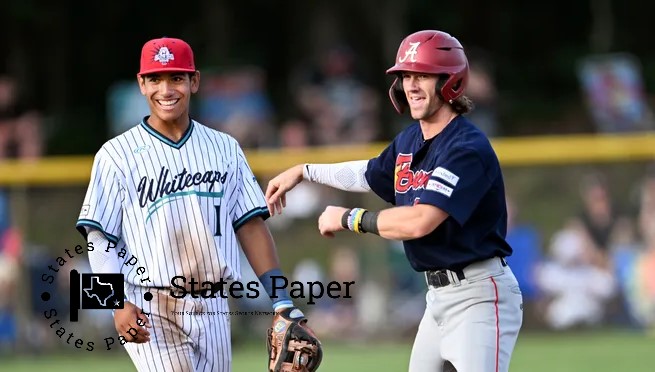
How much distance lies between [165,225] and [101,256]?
29cm

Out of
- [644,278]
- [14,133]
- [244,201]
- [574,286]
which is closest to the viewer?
[244,201]

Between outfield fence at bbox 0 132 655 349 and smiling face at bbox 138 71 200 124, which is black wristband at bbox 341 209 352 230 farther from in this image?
outfield fence at bbox 0 132 655 349

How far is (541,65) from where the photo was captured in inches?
813

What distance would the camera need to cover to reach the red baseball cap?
216 inches

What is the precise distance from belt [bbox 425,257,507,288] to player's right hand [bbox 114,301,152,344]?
1.20 meters

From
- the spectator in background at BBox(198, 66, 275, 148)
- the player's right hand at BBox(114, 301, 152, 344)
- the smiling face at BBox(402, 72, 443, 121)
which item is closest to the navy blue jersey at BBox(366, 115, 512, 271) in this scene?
the smiling face at BBox(402, 72, 443, 121)

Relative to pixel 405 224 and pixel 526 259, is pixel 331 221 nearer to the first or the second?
pixel 405 224

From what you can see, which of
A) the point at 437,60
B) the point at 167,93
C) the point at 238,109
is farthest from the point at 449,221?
the point at 238,109

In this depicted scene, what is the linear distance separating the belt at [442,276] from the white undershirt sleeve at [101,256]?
51.9 inches

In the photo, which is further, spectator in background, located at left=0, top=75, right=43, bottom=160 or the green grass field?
spectator in background, located at left=0, top=75, right=43, bottom=160

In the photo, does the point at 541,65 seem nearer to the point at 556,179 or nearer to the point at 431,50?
the point at 556,179

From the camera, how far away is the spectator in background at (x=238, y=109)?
14492 mm

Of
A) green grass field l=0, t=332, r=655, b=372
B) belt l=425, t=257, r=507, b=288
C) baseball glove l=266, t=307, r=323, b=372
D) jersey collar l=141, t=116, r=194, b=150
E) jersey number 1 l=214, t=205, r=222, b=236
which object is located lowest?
green grass field l=0, t=332, r=655, b=372

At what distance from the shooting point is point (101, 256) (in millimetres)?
5430
